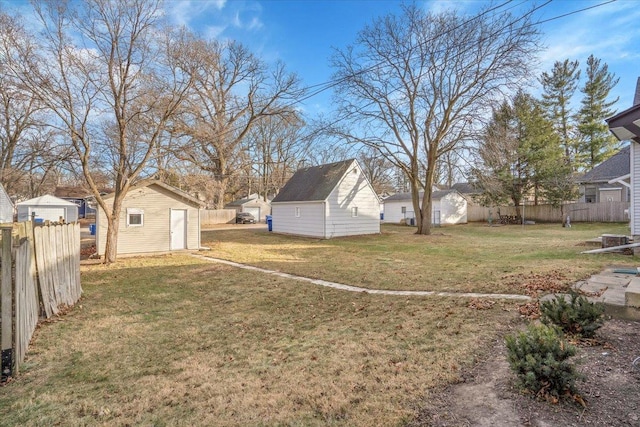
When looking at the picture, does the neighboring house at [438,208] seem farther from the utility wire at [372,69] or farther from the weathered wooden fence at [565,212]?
the utility wire at [372,69]

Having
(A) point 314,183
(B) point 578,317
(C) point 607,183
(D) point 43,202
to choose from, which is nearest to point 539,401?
(B) point 578,317

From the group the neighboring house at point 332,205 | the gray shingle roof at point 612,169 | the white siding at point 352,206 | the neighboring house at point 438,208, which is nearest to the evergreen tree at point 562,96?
the gray shingle roof at point 612,169

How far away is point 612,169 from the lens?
25203 mm

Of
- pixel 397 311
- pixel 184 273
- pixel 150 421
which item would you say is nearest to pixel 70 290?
pixel 184 273

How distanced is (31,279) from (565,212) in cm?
3315

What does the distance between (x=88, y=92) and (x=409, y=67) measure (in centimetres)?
1484

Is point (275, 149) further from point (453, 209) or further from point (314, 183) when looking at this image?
point (453, 209)

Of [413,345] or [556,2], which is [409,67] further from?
[413,345]

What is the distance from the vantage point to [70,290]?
22.6 ft

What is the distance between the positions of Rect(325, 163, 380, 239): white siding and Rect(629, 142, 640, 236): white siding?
12490 mm

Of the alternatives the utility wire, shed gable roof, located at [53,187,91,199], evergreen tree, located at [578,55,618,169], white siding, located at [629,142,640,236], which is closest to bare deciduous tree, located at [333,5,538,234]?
the utility wire

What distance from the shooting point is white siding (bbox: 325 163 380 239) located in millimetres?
19381

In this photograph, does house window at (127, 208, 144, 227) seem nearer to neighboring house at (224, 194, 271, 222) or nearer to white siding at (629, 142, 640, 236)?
white siding at (629, 142, 640, 236)

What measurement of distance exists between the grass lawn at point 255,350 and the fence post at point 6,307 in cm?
21
